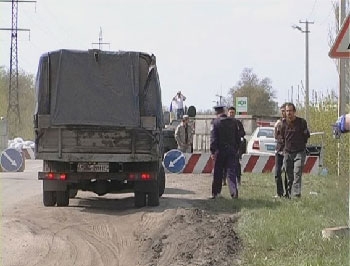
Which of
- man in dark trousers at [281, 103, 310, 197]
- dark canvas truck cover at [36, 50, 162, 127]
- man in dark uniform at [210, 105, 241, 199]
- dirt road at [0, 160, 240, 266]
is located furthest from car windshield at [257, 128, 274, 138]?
dark canvas truck cover at [36, 50, 162, 127]

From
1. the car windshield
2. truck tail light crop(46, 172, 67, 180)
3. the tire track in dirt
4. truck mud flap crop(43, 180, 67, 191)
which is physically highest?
the car windshield

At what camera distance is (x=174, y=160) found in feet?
71.1

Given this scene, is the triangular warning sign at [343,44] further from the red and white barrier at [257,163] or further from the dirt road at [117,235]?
the red and white barrier at [257,163]

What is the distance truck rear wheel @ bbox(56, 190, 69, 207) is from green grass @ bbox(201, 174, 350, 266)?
2.70 metres

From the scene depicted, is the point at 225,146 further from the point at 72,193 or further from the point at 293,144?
the point at 72,193

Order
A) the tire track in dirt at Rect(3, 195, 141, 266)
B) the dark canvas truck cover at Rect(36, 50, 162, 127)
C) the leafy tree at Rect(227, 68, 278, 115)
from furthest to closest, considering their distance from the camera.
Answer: the leafy tree at Rect(227, 68, 278, 115)
the dark canvas truck cover at Rect(36, 50, 162, 127)
the tire track in dirt at Rect(3, 195, 141, 266)

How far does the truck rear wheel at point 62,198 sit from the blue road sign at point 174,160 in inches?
306

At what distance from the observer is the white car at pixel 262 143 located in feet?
92.6

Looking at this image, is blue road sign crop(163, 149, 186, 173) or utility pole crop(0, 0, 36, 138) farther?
utility pole crop(0, 0, 36, 138)

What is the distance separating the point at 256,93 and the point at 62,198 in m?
72.5

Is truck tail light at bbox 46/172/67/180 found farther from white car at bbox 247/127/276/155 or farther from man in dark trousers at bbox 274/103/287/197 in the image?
white car at bbox 247/127/276/155

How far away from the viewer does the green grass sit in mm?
8125

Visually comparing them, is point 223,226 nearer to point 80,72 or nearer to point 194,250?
point 194,250

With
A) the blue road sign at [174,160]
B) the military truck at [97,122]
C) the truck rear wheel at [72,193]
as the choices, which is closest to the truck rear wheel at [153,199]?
the military truck at [97,122]
